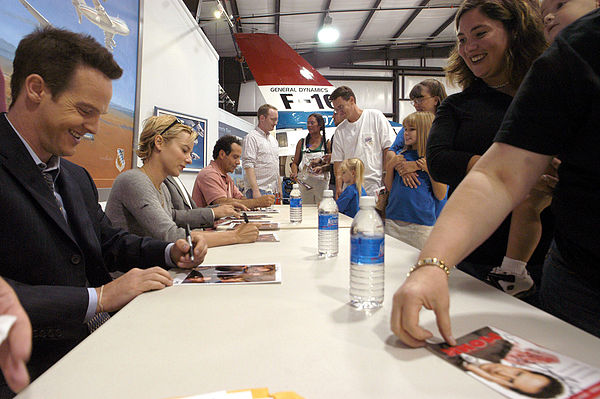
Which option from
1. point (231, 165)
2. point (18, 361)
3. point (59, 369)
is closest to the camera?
point (18, 361)

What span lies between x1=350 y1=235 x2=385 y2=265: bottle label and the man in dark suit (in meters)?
0.53

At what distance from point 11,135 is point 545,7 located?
1.54m

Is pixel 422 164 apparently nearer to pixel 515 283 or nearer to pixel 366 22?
pixel 515 283

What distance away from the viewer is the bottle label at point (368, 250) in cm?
82

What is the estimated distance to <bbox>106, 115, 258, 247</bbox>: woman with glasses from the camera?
5.25ft

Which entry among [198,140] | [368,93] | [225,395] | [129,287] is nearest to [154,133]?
[129,287]

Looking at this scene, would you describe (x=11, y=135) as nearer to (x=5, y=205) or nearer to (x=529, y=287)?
(x=5, y=205)

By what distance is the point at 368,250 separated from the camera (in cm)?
83

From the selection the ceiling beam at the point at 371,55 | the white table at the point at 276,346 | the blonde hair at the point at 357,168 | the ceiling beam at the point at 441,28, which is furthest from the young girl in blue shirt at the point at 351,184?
the ceiling beam at the point at 371,55

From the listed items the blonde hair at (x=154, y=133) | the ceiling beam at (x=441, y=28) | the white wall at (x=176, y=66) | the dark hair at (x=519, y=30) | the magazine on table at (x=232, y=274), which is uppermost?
the ceiling beam at (x=441, y=28)

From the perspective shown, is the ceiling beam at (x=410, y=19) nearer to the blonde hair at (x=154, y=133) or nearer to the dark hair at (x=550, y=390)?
the blonde hair at (x=154, y=133)

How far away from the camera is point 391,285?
979 mm

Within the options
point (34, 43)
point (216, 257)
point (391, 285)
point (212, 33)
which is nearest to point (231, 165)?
point (216, 257)

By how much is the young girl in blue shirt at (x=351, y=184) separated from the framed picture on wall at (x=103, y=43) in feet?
5.95
